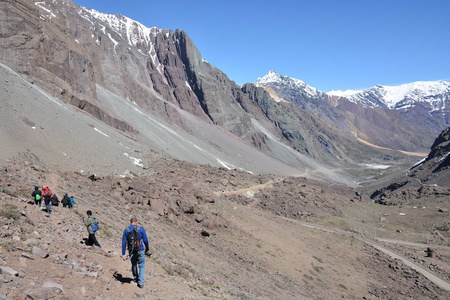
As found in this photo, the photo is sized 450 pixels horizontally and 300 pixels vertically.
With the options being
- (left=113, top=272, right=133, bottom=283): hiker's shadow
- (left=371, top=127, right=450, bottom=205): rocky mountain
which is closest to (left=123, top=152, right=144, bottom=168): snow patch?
(left=113, top=272, right=133, bottom=283): hiker's shadow

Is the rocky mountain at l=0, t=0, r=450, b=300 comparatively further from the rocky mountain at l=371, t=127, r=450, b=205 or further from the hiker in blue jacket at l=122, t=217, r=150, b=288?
the rocky mountain at l=371, t=127, r=450, b=205

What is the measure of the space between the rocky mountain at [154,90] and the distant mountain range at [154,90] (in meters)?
0.23

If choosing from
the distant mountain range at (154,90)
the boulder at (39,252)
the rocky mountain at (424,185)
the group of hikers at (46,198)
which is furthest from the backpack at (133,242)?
the rocky mountain at (424,185)

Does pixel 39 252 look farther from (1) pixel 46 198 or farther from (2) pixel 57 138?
(2) pixel 57 138

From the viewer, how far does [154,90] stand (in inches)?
4503

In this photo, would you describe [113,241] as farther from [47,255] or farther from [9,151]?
[9,151]

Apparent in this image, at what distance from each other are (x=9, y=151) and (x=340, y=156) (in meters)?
167

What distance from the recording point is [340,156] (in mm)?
172750

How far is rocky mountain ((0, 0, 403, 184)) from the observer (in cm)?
5100

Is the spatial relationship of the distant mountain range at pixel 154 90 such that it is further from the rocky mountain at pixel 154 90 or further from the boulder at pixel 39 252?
the boulder at pixel 39 252

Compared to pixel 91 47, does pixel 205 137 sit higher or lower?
lower

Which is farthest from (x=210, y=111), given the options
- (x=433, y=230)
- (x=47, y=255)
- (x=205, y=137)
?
(x=47, y=255)

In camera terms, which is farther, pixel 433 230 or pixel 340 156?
pixel 340 156

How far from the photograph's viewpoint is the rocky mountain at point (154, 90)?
51.0 metres
